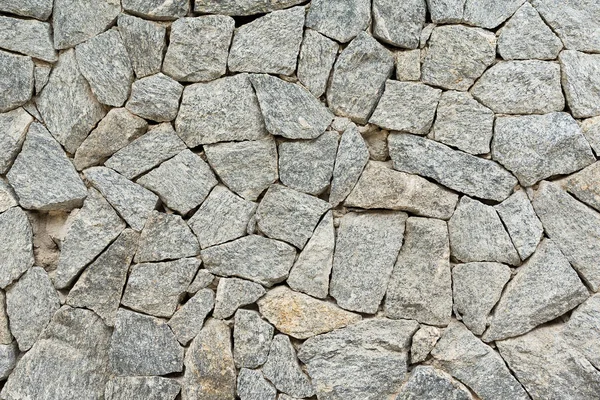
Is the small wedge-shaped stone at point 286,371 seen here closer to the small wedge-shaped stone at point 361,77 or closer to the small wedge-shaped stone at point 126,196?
the small wedge-shaped stone at point 126,196

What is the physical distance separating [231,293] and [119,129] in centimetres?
84

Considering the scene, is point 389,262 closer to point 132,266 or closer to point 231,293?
point 231,293

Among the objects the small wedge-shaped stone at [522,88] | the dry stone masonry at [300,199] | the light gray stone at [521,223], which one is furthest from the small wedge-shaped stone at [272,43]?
the light gray stone at [521,223]

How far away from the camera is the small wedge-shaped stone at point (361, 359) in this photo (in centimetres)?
209

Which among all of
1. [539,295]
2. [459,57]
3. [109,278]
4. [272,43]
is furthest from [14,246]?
[539,295]

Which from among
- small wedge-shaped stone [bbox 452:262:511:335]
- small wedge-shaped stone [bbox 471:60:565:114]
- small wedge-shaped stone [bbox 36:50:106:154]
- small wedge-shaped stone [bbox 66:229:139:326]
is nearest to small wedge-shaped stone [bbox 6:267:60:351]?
small wedge-shaped stone [bbox 66:229:139:326]

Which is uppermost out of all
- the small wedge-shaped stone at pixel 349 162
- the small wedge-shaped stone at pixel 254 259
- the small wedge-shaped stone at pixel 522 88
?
the small wedge-shaped stone at pixel 522 88

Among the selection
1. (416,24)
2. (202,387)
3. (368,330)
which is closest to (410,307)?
(368,330)

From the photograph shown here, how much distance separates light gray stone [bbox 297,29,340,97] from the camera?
7.12ft

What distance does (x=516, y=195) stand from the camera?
207cm

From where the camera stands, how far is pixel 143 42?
7.38 feet

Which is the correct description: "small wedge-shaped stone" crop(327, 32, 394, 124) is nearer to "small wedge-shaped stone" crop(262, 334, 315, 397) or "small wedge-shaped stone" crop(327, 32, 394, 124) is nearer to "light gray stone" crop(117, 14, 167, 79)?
"light gray stone" crop(117, 14, 167, 79)

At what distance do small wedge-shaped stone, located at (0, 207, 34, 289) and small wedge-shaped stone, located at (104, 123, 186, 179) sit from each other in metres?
0.51

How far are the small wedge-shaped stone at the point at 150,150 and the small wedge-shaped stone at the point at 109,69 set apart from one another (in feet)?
0.65
